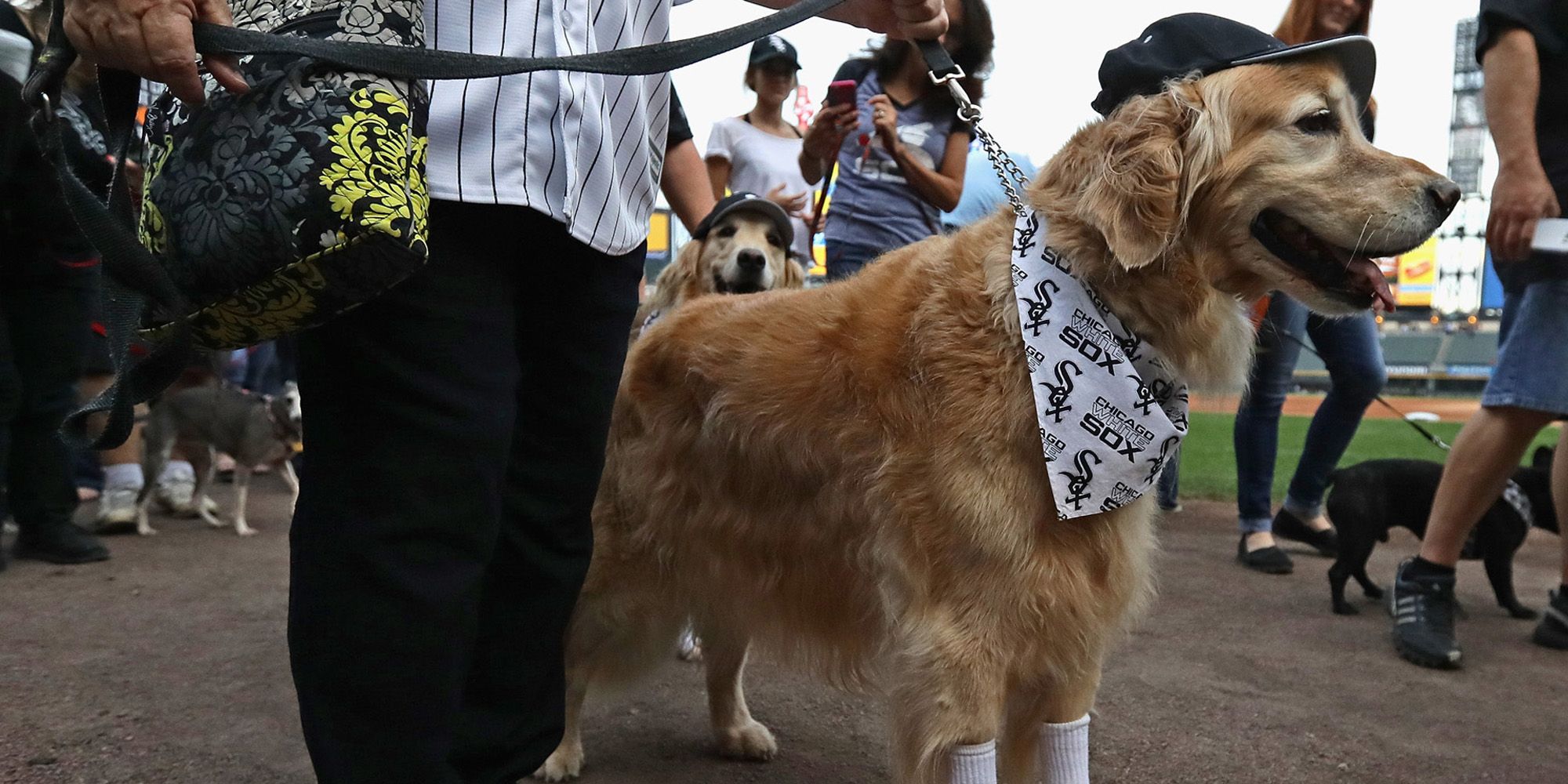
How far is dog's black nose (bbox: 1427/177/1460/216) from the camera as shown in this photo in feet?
7.07

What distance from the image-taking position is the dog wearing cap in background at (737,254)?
178 inches

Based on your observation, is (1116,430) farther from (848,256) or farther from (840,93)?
Result: (848,256)

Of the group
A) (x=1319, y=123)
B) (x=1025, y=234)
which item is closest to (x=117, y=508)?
(x=1025, y=234)

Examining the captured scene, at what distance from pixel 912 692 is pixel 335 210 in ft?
4.49

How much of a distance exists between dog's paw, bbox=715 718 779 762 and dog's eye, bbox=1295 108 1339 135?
6.85 ft

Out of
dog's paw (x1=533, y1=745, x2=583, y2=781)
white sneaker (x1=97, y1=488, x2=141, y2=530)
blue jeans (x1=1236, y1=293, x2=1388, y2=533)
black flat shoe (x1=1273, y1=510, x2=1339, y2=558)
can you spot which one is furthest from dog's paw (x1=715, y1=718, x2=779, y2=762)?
white sneaker (x1=97, y1=488, x2=141, y2=530)

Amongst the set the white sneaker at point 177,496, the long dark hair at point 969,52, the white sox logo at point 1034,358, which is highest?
the long dark hair at point 969,52

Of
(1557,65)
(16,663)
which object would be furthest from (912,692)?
(1557,65)

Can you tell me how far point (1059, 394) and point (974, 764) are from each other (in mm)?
720

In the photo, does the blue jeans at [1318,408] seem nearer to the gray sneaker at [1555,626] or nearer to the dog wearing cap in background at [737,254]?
the gray sneaker at [1555,626]

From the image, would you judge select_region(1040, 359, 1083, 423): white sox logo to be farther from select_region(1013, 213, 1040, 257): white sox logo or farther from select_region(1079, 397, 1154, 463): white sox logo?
select_region(1013, 213, 1040, 257): white sox logo

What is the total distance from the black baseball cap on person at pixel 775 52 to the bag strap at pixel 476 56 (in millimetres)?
3733

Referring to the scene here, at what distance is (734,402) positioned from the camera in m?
2.49

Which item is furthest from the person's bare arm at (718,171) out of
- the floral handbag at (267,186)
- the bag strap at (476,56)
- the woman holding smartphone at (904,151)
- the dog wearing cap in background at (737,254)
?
the floral handbag at (267,186)
